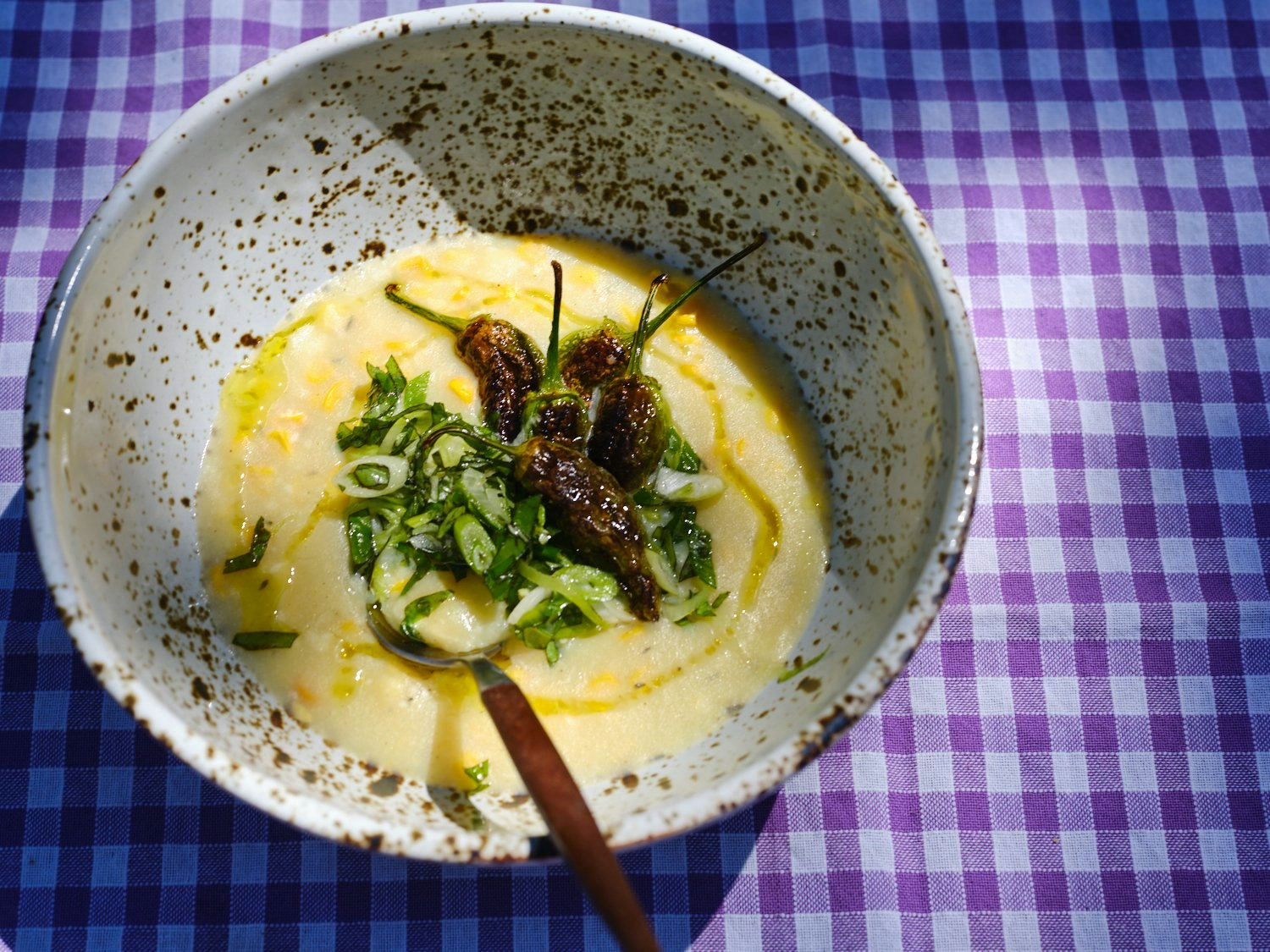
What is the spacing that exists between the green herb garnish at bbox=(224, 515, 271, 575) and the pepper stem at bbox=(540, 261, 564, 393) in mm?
520

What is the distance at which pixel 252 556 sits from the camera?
1797mm

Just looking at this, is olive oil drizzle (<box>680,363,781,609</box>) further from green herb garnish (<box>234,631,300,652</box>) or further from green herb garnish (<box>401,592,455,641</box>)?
green herb garnish (<box>234,631,300,652</box>)

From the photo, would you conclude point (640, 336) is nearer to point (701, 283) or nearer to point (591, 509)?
point (701, 283)

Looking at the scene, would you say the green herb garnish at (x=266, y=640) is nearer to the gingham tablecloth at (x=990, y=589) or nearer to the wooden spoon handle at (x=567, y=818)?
the gingham tablecloth at (x=990, y=589)

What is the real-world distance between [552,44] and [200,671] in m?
1.12

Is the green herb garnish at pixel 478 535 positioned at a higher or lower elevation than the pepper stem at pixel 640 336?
lower

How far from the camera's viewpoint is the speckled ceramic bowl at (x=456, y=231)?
1.39 meters

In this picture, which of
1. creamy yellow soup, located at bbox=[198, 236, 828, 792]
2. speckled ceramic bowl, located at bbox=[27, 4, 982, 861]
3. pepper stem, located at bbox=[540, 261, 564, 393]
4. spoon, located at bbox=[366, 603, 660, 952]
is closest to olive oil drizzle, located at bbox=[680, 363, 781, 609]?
creamy yellow soup, located at bbox=[198, 236, 828, 792]

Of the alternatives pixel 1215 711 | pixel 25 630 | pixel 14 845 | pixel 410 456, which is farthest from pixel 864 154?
pixel 14 845

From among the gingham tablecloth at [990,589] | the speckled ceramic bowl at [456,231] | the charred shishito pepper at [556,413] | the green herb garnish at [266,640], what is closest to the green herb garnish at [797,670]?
the speckled ceramic bowl at [456,231]

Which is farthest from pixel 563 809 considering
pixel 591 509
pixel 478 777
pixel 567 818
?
pixel 591 509

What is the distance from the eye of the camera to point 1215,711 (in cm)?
192

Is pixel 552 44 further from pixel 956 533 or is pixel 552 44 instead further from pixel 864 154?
pixel 956 533

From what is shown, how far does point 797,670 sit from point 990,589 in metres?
0.48
